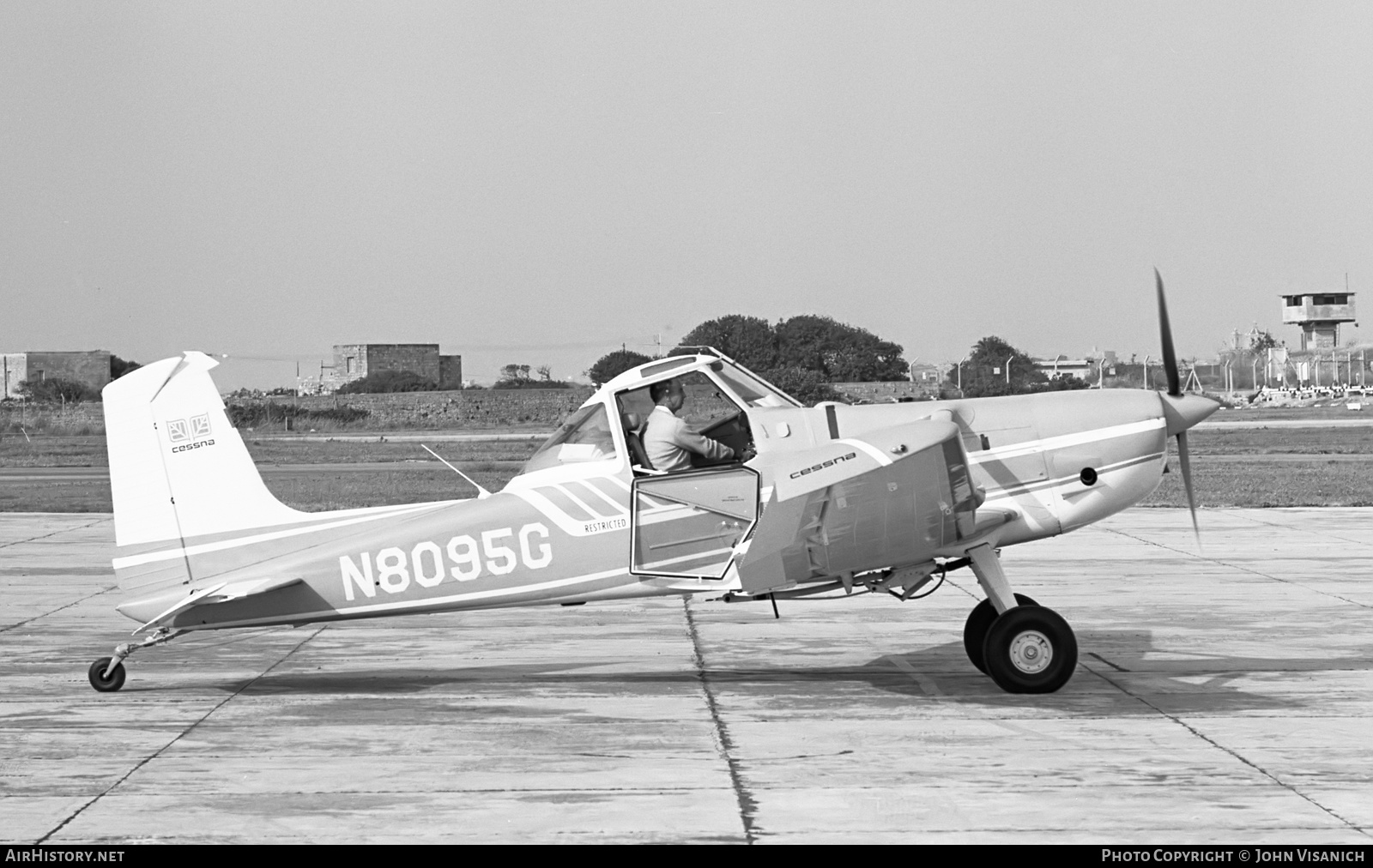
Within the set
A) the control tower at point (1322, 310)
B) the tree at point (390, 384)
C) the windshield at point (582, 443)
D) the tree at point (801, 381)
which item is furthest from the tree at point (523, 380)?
the control tower at point (1322, 310)

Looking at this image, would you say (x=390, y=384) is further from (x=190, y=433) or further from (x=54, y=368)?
(x=190, y=433)

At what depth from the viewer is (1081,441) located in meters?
9.49

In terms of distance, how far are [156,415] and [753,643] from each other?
5.09 m

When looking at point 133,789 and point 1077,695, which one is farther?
point 1077,695

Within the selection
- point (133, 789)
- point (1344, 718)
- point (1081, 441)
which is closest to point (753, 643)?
point (1081, 441)

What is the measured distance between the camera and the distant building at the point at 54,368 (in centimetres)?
10588

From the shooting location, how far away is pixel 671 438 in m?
9.39

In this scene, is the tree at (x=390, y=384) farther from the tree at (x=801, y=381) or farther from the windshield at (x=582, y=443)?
the windshield at (x=582, y=443)

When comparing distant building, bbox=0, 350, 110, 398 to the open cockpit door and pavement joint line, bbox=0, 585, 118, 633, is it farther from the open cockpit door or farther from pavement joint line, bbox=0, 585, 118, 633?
the open cockpit door

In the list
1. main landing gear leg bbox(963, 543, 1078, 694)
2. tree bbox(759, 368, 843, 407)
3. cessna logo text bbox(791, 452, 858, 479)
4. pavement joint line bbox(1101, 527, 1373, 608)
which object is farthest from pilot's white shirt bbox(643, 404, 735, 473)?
tree bbox(759, 368, 843, 407)

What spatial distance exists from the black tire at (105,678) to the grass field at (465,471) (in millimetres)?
15317

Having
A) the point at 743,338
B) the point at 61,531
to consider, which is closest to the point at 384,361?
the point at 743,338

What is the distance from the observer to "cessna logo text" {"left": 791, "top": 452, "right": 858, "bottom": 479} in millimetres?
8680

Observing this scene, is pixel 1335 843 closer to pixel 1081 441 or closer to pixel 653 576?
pixel 1081 441
